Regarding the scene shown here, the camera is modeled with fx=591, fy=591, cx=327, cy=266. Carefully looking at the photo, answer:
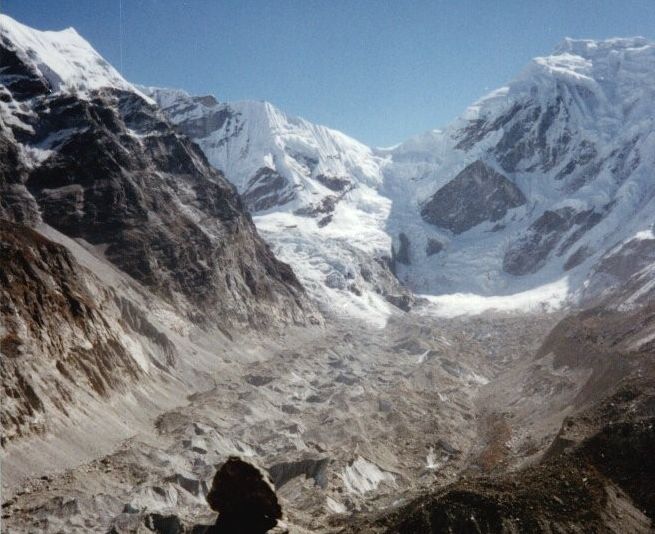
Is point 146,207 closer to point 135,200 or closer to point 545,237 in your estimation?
point 135,200

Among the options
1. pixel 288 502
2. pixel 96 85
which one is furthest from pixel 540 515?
pixel 96 85

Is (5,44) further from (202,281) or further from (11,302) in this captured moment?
(11,302)

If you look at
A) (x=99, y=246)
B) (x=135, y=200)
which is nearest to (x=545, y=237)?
(x=135, y=200)

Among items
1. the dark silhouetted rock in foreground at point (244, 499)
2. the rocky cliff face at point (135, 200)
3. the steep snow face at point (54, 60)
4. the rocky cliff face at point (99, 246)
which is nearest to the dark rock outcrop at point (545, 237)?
the rocky cliff face at point (99, 246)

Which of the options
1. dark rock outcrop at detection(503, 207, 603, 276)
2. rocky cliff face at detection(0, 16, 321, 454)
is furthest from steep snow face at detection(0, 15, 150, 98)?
dark rock outcrop at detection(503, 207, 603, 276)

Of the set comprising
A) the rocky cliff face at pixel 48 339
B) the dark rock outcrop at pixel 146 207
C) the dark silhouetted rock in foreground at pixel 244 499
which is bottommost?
the dark silhouetted rock in foreground at pixel 244 499

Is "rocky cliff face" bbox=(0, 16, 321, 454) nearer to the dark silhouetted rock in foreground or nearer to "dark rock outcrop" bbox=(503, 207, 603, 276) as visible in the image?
the dark silhouetted rock in foreground

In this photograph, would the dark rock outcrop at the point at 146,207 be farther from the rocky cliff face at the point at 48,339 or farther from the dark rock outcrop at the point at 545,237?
the dark rock outcrop at the point at 545,237

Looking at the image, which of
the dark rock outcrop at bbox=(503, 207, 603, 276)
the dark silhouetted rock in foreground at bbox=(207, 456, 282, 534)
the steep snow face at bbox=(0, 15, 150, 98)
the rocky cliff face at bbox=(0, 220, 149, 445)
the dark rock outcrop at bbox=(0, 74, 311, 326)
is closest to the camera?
the dark silhouetted rock in foreground at bbox=(207, 456, 282, 534)

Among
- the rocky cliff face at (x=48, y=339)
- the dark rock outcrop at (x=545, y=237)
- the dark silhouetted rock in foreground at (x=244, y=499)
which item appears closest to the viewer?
the dark silhouetted rock in foreground at (x=244, y=499)
